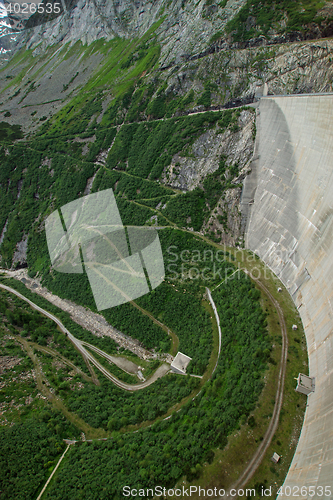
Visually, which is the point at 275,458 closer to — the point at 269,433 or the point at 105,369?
the point at 269,433

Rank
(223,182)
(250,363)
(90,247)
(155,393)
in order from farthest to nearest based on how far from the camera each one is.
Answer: (90,247), (223,182), (155,393), (250,363)

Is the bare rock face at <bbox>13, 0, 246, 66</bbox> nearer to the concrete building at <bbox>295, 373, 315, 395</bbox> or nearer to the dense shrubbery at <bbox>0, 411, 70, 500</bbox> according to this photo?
the concrete building at <bbox>295, 373, 315, 395</bbox>

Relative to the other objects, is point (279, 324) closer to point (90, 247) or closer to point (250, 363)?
point (250, 363)

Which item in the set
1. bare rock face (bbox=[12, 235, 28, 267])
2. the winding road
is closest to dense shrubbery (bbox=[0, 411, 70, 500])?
the winding road

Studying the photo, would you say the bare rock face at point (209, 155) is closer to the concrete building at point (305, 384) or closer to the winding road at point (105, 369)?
the winding road at point (105, 369)

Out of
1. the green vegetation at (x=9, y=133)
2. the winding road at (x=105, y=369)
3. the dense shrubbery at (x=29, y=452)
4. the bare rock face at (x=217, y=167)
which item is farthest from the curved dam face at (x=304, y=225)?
the green vegetation at (x=9, y=133)

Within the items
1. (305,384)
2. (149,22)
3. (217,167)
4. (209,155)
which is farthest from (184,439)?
(149,22)

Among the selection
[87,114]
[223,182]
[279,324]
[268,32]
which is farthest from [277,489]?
[87,114]
